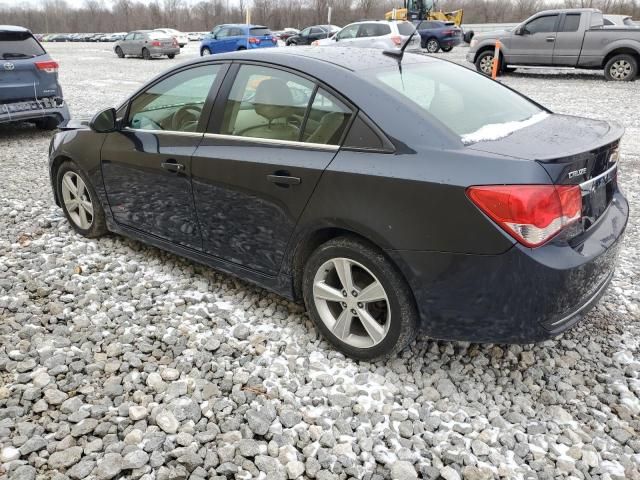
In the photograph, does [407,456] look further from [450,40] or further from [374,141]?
[450,40]

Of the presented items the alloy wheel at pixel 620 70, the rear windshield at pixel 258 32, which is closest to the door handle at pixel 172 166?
the alloy wheel at pixel 620 70

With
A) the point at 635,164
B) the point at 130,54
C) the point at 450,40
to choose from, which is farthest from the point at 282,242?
the point at 130,54

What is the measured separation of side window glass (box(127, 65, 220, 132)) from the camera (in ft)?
11.3

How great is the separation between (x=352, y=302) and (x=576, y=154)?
1.26 metres

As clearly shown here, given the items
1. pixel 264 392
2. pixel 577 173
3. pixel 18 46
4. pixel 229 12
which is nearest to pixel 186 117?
pixel 264 392

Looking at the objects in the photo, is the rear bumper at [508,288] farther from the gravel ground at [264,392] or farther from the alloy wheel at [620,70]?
the alloy wheel at [620,70]

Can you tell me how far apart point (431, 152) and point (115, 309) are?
7.35 ft

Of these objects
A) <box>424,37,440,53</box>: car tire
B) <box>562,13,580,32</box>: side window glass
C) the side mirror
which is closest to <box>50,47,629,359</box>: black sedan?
the side mirror

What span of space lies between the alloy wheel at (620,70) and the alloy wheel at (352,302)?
13.9 meters

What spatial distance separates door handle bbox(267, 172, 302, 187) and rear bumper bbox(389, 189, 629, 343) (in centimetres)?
67

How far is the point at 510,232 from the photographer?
2.24m

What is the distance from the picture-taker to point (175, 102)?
3635mm

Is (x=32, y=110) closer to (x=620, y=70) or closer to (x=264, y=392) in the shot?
(x=264, y=392)

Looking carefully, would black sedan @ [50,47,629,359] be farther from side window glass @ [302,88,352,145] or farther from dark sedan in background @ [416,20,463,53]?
dark sedan in background @ [416,20,463,53]
